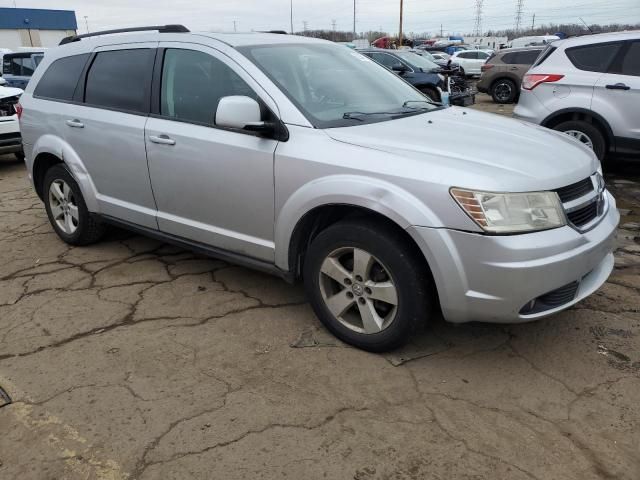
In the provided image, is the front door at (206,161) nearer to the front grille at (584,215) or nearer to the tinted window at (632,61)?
the front grille at (584,215)

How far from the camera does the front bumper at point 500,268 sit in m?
2.50

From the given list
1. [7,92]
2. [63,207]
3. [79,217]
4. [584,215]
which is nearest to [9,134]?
[7,92]

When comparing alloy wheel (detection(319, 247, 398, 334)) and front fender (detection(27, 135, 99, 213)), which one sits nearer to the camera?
alloy wheel (detection(319, 247, 398, 334))

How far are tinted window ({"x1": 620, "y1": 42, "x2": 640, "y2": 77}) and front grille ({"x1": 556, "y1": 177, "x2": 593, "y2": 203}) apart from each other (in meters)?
4.04

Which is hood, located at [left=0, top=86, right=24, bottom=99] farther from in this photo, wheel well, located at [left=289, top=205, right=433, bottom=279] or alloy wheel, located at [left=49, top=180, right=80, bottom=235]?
wheel well, located at [left=289, top=205, right=433, bottom=279]

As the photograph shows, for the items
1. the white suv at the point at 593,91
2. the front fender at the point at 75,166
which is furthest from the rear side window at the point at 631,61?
the front fender at the point at 75,166

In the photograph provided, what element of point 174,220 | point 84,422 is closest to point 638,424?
point 84,422

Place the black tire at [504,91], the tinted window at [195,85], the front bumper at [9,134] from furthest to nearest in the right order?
the black tire at [504,91]
the front bumper at [9,134]
the tinted window at [195,85]

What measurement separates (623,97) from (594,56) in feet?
2.25

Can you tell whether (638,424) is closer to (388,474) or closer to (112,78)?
(388,474)

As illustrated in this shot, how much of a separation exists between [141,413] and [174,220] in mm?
1511

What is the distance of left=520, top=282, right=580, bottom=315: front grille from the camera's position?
266 centimetres

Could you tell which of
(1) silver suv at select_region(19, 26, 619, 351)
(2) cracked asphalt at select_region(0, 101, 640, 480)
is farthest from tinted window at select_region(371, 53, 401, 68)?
(2) cracked asphalt at select_region(0, 101, 640, 480)

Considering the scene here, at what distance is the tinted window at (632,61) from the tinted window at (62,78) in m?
5.62
